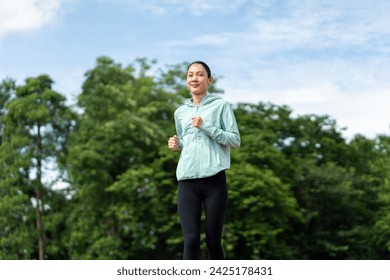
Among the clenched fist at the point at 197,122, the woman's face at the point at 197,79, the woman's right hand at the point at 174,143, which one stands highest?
the woman's face at the point at 197,79

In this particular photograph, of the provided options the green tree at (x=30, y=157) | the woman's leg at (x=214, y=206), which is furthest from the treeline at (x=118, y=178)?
the woman's leg at (x=214, y=206)

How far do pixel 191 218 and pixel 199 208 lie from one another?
9 cm

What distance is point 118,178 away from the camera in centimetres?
2869

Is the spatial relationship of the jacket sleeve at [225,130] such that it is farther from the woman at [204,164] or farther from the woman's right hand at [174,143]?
the woman's right hand at [174,143]

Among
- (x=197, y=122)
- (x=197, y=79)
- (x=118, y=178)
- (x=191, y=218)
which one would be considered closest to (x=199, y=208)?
(x=191, y=218)

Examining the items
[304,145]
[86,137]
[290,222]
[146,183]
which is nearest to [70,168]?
[86,137]

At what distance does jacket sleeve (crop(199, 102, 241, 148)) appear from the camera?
498cm

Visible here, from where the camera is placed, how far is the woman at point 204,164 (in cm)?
504

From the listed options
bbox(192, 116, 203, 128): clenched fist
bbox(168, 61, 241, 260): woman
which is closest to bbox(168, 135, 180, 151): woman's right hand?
bbox(168, 61, 241, 260): woman

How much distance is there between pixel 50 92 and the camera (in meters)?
29.6

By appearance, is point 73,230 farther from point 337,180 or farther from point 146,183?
point 337,180

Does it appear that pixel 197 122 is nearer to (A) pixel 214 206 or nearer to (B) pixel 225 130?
(B) pixel 225 130

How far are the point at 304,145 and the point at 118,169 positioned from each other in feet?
33.8

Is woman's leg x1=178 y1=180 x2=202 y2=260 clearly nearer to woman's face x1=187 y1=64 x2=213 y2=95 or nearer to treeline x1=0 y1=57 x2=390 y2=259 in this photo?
woman's face x1=187 y1=64 x2=213 y2=95
